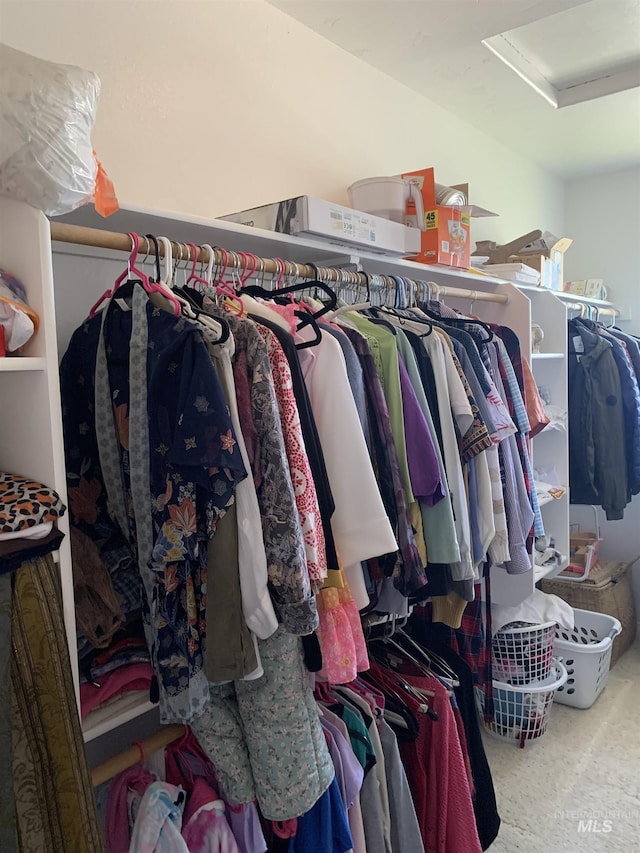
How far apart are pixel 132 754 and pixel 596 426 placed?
2.52 metres

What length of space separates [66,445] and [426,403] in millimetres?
825

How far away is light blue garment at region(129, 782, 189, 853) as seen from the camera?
111 cm

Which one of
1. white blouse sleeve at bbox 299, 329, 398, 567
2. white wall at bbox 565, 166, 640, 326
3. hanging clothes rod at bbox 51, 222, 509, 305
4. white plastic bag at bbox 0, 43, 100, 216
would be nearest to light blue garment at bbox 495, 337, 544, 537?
hanging clothes rod at bbox 51, 222, 509, 305

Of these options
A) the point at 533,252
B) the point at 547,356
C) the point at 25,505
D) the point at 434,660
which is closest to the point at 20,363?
the point at 25,505

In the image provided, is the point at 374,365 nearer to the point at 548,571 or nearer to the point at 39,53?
the point at 39,53

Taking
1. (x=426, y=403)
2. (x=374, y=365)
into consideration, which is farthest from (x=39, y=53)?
(x=426, y=403)

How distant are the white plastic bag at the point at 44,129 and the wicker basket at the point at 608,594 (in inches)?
118

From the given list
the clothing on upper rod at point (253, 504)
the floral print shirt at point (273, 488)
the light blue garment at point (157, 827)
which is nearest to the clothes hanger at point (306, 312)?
the clothing on upper rod at point (253, 504)

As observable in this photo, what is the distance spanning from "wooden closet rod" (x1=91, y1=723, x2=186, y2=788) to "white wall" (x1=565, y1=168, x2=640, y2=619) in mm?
3070

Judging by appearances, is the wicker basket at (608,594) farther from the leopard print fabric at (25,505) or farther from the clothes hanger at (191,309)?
the leopard print fabric at (25,505)

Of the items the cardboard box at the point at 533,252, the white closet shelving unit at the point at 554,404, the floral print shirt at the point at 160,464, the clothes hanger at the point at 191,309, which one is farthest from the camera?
the cardboard box at the point at 533,252

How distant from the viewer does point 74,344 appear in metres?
1.29

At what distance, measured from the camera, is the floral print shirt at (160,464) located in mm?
1034

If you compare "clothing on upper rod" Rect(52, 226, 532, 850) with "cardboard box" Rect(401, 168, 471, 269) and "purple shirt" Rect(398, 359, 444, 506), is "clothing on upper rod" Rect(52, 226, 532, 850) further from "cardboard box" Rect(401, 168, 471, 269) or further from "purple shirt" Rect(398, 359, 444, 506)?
"cardboard box" Rect(401, 168, 471, 269)
